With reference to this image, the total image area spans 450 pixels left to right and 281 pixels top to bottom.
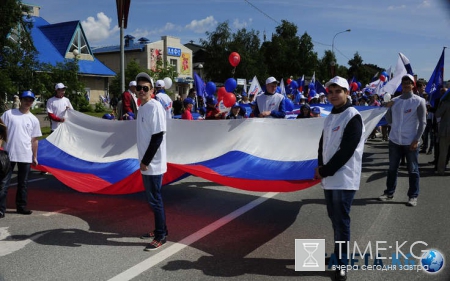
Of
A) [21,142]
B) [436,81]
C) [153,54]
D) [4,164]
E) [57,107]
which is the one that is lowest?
[4,164]

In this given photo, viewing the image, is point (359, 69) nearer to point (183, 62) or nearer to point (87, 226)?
point (183, 62)

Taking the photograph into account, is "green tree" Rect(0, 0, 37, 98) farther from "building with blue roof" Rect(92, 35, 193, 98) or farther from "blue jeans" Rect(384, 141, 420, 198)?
"building with blue roof" Rect(92, 35, 193, 98)

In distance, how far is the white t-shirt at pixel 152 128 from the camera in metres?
4.67

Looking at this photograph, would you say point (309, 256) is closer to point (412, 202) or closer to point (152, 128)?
point (152, 128)

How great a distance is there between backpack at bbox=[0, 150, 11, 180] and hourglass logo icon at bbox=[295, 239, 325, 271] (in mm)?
4250

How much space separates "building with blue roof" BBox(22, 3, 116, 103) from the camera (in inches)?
1459

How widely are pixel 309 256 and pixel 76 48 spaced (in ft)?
128

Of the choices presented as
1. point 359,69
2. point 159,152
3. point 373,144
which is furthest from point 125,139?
point 359,69

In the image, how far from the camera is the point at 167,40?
2234 inches

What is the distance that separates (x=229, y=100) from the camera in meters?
10.1

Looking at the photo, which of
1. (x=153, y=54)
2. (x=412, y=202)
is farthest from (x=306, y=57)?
(x=412, y=202)

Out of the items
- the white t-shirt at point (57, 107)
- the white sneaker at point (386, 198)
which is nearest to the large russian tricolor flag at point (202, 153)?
the white t-shirt at point (57, 107)

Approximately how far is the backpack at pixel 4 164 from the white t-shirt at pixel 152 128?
2.33m

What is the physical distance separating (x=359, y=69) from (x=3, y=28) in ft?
272
